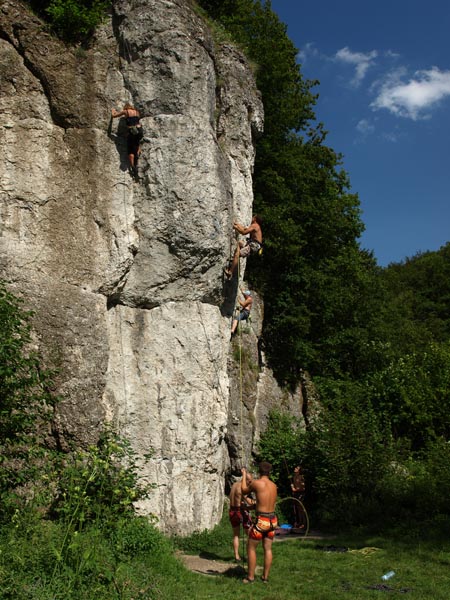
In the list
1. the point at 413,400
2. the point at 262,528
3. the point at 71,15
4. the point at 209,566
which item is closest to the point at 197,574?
the point at 209,566

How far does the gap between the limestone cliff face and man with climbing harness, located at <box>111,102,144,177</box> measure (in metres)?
0.18

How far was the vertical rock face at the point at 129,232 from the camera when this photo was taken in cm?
1148

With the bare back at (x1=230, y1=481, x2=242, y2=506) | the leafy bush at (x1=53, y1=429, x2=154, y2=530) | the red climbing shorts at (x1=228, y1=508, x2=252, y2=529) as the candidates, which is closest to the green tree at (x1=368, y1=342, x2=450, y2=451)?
the bare back at (x1=230, y1=481, x2=242, y2=506)

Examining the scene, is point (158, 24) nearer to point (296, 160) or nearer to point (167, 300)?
point (167, 300)

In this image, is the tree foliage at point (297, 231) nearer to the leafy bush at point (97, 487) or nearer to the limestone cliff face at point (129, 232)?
the limestone cliff face at point (129, 232)

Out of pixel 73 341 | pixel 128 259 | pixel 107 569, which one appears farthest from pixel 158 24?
pixel 107 569

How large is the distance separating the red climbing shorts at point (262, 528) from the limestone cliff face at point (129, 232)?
141 inches

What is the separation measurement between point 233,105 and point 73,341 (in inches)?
322

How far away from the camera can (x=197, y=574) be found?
9.48 meters

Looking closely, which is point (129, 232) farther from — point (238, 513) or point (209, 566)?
point (209, 566)

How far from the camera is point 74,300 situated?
11.4m

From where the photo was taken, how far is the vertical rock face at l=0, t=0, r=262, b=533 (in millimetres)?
11477

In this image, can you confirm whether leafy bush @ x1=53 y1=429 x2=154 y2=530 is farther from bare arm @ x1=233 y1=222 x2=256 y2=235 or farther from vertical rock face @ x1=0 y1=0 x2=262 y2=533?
bare arm @ x1=233 y1=222 x2=256 y2=235

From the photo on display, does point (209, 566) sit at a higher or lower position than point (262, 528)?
lower
